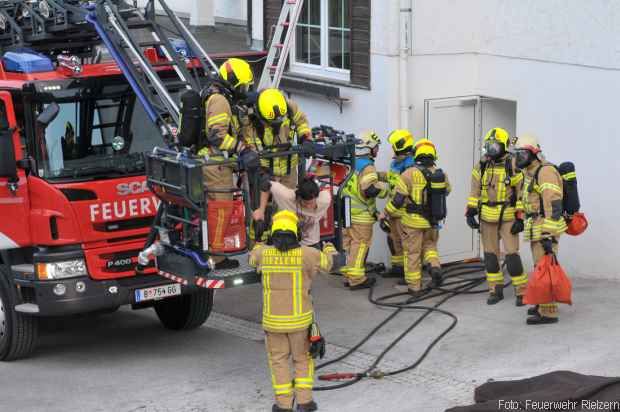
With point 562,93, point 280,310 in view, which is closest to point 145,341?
point 280,310

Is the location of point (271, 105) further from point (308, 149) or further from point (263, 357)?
point (263, 357)

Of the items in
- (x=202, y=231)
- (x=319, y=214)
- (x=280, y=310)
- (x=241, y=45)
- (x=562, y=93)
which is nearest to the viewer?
(x=280, y=310)

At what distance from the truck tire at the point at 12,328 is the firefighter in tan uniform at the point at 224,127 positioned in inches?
87.6

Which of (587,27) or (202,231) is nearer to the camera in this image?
(202,231)

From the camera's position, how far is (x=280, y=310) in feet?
28.6

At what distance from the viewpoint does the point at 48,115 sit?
10023 millimetres

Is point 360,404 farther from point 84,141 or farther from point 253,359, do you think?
point 84,141

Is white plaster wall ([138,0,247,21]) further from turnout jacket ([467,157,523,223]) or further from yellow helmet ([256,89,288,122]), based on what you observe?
yellow helmet ([256,89,288,122])

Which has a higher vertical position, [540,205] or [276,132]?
[276,132]

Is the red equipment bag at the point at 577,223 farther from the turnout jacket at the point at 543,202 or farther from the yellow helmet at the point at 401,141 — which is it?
the yellow helmet at the point at 401,141

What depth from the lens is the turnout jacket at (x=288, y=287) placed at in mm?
8695

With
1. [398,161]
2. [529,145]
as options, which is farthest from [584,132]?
[398,161]

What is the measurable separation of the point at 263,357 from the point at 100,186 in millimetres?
2331

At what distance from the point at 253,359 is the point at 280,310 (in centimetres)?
201
